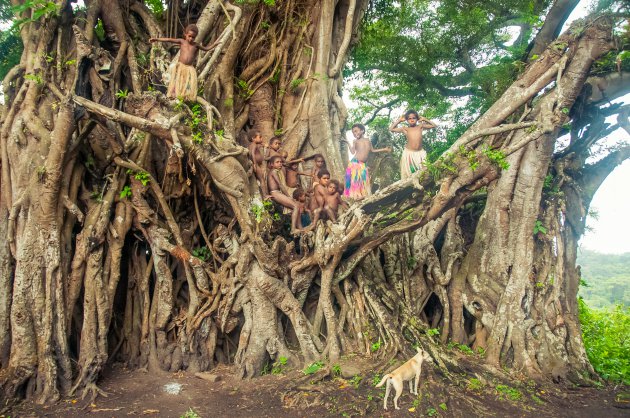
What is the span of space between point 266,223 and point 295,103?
9.31 feet

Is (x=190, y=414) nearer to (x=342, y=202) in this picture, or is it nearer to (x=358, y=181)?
(x=342, y=202)

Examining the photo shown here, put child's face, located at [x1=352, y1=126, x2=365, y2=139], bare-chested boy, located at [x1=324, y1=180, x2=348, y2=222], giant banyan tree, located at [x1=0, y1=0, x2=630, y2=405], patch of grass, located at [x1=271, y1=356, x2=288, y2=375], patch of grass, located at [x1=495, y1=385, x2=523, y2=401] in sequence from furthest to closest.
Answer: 1. child's face, located at [x1=352, y1=126, x2=365, y2=139]
2. bare-chested boy, located at [x1=324, y1=180, x2=348, y2=222]
3. patch of grass, located at [x1=271, y1=356, x2=288, y2=375]
4. giant banyan tree, located at [x1=0, y1=0, x2=630, y2=405]
5. patch of grass, located at [x1=495, y1=385, x2=523, y2=401]

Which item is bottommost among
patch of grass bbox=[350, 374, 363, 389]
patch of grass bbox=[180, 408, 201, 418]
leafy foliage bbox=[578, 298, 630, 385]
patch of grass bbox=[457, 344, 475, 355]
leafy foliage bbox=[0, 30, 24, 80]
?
leafy foliage bbox=[578, 298, 630, 385]

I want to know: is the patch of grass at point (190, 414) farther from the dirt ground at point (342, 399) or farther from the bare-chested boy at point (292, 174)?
the bare-chested boy at point (292, 174)

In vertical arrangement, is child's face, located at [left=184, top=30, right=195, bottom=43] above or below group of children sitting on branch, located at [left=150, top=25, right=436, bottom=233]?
above

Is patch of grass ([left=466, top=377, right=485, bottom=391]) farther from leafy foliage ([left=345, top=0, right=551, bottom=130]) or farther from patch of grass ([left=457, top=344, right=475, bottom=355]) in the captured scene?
leafy foliage ([left=345, top=0, right=551, bottom=130])

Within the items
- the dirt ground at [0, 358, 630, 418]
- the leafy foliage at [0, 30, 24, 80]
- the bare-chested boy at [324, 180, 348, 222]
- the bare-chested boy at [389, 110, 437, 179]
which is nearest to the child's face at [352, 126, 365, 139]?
the bare-chested boy at [389, 110, 437, 179]

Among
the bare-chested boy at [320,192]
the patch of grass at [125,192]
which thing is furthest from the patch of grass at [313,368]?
the patch of grass at [125,192]

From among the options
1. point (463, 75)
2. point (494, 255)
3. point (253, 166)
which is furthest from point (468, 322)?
point (463, 75)

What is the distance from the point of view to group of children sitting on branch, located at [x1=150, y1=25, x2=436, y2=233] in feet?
19.1

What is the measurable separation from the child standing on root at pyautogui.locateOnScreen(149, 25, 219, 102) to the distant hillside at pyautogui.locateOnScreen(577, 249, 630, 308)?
46.8 ft

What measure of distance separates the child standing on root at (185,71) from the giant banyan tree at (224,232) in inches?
8.0

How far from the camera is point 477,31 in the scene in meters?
10.4

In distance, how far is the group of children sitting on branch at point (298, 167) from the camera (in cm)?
582
